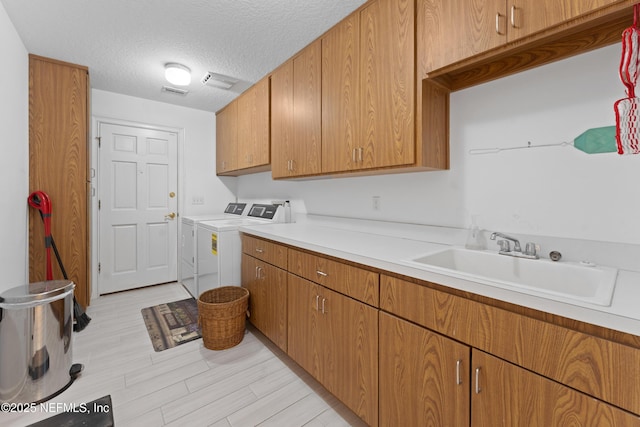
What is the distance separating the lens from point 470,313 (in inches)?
36.6

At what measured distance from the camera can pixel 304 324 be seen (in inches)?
66.3

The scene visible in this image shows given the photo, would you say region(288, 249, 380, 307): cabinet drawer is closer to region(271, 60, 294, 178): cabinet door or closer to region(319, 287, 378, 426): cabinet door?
region(319, 287, 378, 426): cabinet door

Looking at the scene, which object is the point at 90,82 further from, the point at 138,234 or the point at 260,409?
the point at 260,409

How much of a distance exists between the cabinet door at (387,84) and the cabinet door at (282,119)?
81 cm

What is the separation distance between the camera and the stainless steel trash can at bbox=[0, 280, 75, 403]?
5.03 ft

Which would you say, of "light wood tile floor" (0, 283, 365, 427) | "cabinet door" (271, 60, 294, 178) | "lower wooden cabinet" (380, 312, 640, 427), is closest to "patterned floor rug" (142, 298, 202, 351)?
"light wood tile floor" (0, 283, 365, 427)

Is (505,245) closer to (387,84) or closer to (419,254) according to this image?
(419,254)

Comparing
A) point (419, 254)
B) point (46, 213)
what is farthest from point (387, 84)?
point (46, 213)

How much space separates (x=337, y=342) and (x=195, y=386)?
3.31 feet

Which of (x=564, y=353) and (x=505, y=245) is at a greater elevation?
(x=505, y=245)

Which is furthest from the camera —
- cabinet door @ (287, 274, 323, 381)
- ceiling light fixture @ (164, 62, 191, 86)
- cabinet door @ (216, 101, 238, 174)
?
cabinet door @ (216, 101, 238, 174)

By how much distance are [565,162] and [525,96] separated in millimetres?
383

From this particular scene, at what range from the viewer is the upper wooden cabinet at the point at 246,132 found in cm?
271

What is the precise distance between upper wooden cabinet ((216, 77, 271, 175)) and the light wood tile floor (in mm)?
1776
